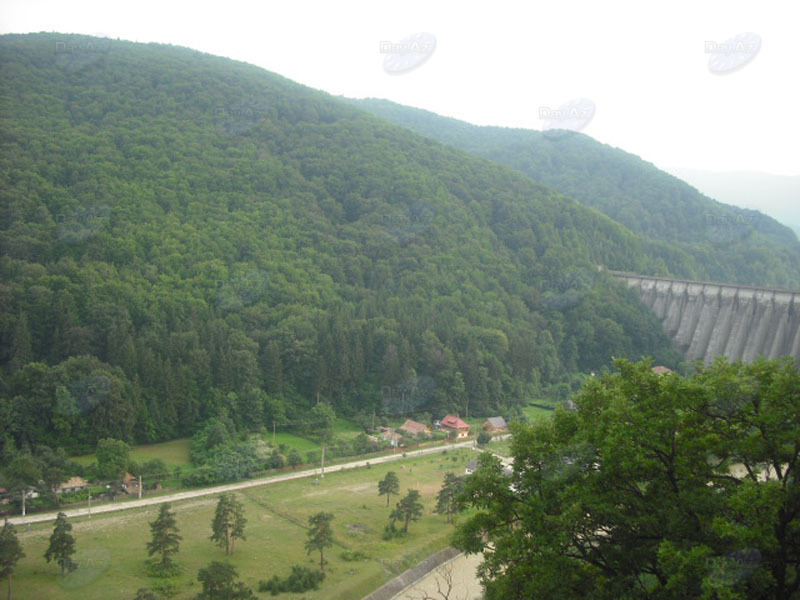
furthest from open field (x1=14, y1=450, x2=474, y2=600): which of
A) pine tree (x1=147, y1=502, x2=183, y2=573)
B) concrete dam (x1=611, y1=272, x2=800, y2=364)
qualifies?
concrete dam (x1=611, y1=272, x2=800, y2=364)

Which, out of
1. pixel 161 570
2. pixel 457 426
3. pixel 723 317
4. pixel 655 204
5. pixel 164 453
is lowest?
pixel 164 453

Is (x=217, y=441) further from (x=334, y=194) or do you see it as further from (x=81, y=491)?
(x=334, y=194)

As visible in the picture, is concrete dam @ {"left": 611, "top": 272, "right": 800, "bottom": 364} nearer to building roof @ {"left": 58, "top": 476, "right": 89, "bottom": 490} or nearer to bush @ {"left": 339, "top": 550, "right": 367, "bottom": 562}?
bush @ {"left": 339, "top": 550, "right": 367, "bottom": 562}

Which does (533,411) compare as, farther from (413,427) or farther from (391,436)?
(391,436)

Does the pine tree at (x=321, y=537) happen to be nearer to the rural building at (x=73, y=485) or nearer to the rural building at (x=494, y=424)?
the rural building at (x=73, y=485)

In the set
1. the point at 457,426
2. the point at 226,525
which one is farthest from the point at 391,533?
the point at 457,426

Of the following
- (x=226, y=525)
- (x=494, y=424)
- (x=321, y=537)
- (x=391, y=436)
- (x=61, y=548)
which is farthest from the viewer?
(x=494, y=424)

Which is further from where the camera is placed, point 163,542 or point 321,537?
point 321,537

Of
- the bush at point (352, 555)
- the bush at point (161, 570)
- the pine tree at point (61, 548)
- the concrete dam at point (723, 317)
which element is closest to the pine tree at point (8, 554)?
the pine tree at point (61, 548)

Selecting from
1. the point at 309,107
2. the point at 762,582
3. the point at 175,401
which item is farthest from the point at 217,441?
the point at 309,107
